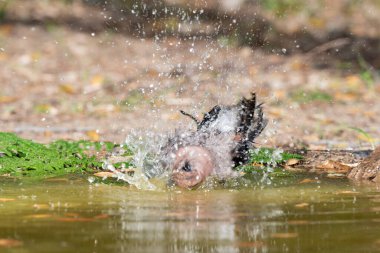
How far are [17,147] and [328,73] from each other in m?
6.32

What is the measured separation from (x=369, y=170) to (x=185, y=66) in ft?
21.1

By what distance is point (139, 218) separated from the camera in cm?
491

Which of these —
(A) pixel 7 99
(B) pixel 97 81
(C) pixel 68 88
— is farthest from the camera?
(B) pixel 97 81

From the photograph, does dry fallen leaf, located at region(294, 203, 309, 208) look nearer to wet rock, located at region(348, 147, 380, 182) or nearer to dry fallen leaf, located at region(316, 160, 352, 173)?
wet rock, located at region(348, 147, 380, 182)

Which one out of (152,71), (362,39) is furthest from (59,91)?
(362,39)

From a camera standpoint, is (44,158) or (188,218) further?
(44,158)

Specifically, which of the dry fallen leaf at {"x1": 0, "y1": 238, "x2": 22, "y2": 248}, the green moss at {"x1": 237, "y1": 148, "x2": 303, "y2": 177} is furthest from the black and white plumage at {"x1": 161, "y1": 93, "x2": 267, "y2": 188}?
the dry fallen leaf at {"x1": 0, "y1": 238, "x2": 22, "y2": 248}

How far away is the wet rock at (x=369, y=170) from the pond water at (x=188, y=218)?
8.0 inches

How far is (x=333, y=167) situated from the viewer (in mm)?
7289

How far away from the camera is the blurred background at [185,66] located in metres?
9.83

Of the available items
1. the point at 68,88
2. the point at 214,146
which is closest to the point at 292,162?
the point at 214,146

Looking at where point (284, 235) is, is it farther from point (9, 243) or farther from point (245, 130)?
point (245, 130)

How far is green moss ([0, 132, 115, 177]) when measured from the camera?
6906 millimetres

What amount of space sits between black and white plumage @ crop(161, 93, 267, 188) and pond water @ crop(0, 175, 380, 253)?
0.47ft
